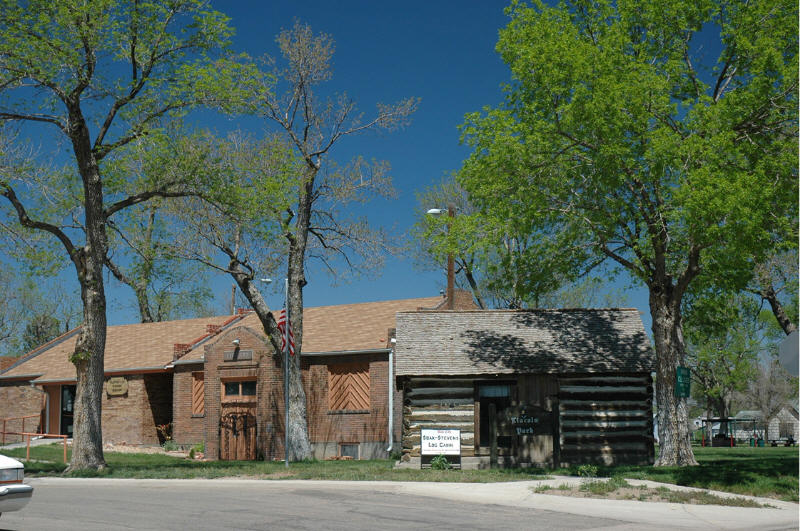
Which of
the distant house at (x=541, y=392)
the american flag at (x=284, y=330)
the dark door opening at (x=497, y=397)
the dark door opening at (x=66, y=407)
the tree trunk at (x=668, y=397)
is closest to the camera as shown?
the tree trunk at (x=668, y=397)

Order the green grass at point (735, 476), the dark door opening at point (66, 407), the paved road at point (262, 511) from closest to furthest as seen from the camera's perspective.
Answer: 1. the paved road at point (262, 511)
2. the green grass at point (735, 476)
3. the dark door opening at point (66, 407)

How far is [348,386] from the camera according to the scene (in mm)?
33688

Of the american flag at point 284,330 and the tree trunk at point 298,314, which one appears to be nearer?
the american flag at point 284,330

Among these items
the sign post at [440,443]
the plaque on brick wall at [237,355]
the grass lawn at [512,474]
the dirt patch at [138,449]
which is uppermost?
the plaque on brick wall at [237,355]

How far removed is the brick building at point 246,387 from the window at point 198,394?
4cm

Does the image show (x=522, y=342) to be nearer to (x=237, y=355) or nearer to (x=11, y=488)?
(x=237, y=355)

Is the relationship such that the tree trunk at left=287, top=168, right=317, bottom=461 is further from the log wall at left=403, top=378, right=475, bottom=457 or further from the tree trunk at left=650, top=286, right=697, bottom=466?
the tree trunk at left=650, top=286, right=697, bottom=466

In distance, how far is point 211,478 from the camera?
68.1ft

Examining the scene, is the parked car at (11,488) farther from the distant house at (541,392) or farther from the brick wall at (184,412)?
the brick wall at (184,412)

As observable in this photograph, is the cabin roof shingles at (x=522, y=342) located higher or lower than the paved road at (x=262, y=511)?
higher

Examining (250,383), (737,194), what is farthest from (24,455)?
(737,194)

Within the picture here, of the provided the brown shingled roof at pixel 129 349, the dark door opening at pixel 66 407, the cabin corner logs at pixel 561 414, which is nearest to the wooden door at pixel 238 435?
the brown shingled roof at pixel 129 349

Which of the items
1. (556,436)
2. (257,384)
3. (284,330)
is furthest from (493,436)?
(257,384)

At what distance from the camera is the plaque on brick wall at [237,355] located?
1335 inches
